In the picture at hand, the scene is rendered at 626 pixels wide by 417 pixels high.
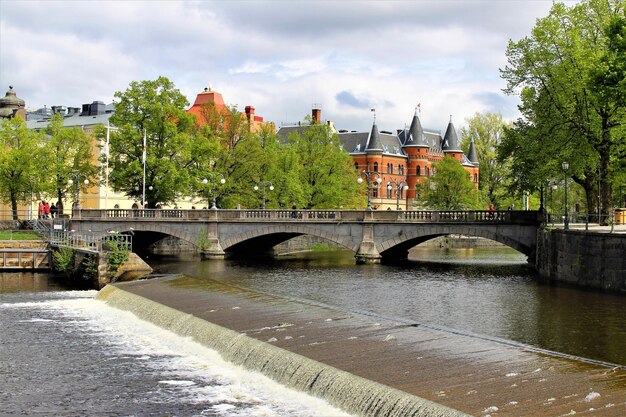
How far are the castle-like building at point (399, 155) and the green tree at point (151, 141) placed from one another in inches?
2138

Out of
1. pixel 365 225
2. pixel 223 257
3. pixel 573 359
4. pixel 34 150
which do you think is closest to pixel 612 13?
pixel 365 225

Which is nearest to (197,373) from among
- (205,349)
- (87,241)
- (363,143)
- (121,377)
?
(121,377)

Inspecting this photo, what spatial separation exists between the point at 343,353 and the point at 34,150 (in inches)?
2302

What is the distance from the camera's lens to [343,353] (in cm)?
2270

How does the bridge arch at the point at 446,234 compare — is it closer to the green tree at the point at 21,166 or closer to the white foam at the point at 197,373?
the white foam at the point at 197,373

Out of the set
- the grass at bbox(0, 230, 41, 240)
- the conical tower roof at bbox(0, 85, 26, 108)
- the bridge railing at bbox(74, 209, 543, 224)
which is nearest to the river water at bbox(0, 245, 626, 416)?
the bridge railing at bbox(74, 209, 543, 224)

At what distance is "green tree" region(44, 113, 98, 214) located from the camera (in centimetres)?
7519

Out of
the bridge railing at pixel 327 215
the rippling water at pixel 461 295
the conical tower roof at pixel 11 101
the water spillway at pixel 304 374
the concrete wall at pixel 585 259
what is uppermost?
the conical tower roof at pixel 11 101

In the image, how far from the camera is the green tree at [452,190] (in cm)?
9538

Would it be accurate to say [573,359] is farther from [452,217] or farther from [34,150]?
[34,150]

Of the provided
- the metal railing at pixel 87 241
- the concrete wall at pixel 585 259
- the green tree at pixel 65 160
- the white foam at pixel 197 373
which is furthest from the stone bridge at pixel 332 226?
the white foam at pixel 197 373

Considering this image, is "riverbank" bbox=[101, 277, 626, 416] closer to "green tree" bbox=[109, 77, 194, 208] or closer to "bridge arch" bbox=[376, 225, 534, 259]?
"bridge arch" bbox=[376, 225, 534, 259]

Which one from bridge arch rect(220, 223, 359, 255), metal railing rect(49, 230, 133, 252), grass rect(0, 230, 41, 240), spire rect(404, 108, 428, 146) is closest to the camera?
metal railing rect(49, 230, 133, 252)

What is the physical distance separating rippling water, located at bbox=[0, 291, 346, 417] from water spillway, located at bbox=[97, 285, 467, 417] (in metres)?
0.34
